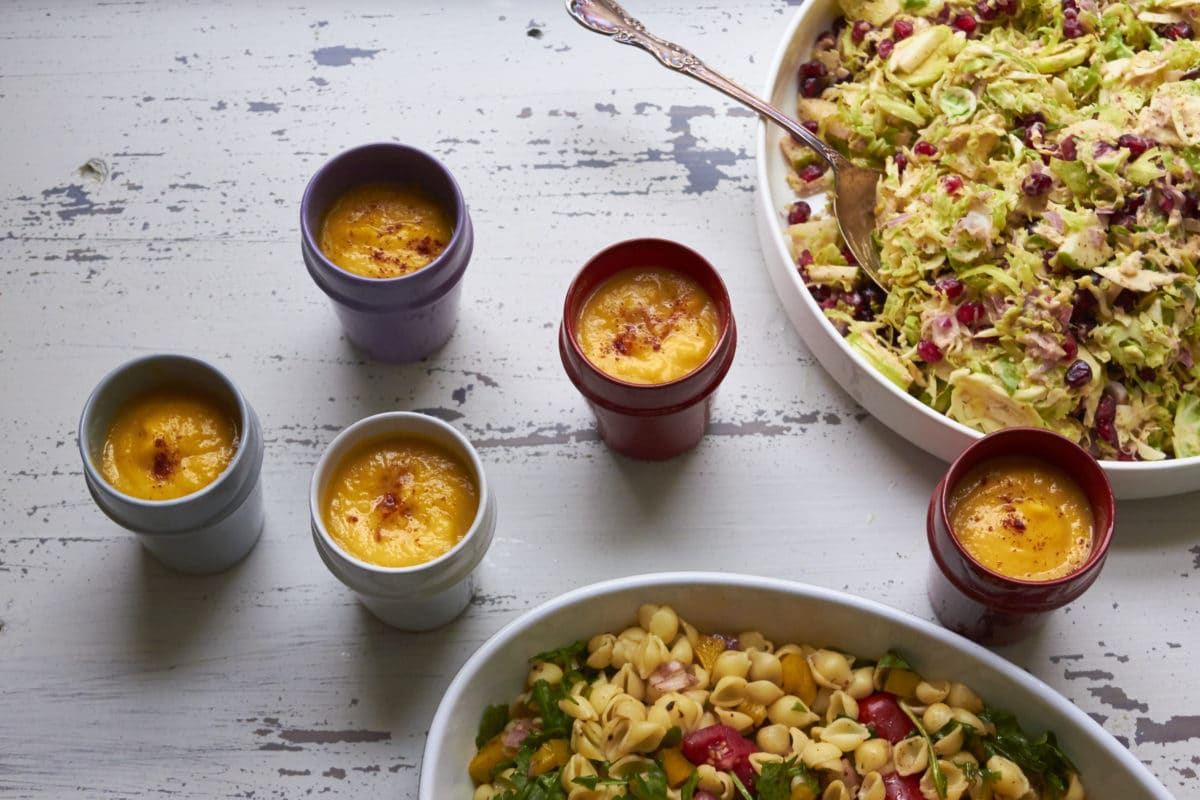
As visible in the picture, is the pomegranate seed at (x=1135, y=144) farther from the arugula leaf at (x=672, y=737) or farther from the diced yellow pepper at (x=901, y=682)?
the arugula leaf at (x=672, y=737)

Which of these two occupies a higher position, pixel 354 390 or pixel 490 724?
pixel 354 390

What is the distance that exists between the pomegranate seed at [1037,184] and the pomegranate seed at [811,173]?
0.38 m

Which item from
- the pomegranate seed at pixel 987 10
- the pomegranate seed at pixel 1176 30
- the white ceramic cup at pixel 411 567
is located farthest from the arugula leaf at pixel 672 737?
the pomegranate seed at pixel 1176 30

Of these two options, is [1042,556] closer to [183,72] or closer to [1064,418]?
[1064,418]

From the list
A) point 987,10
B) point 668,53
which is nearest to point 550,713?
point 668,53

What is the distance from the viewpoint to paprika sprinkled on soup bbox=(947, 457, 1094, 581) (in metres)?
1.89

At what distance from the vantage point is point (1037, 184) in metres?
2.14

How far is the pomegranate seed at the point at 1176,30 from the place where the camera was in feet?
7.60

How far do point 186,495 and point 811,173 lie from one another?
126 centimetres

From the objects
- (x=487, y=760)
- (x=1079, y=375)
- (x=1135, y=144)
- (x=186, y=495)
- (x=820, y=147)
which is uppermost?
(x=1135, y=144)

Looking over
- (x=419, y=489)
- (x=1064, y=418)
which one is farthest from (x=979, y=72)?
(x=419, y=489)

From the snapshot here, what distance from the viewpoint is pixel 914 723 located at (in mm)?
1933

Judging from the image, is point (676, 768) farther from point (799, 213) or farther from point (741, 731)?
point (799, 213)

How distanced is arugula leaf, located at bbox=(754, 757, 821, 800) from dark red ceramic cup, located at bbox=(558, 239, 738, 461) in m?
0.57
